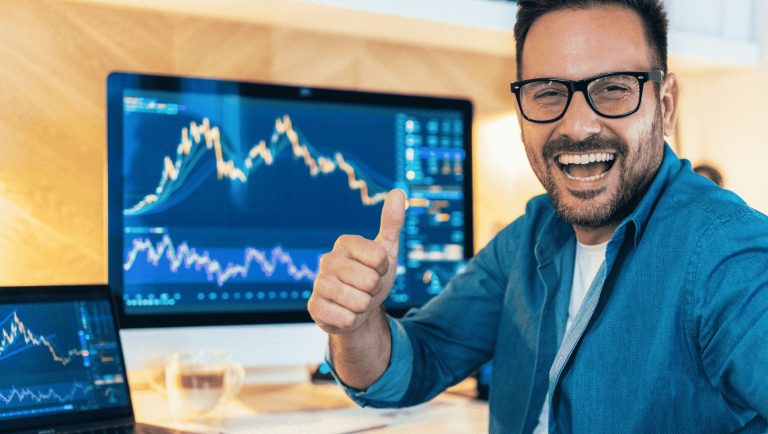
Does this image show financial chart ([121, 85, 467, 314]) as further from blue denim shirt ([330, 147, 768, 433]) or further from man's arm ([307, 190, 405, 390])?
man's arm ([307, 190, 405, 390])

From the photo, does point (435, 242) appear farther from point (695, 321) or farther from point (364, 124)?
point (695, 321)

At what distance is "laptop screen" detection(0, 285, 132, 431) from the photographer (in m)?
1.09

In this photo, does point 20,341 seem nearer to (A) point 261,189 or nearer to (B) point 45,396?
(B) point 45,396

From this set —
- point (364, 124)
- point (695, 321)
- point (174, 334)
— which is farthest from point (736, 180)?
point (174, 334)

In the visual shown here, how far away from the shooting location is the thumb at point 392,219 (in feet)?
2.89

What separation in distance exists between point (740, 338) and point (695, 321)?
60 mm

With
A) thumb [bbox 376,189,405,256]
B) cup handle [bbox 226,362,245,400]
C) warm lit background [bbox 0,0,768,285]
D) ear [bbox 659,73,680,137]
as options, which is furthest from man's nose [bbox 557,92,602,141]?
cup handle [bbox 226,362,245,400]

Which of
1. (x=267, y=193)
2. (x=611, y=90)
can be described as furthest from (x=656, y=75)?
(x=267, y=193)

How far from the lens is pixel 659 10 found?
108 centimetres

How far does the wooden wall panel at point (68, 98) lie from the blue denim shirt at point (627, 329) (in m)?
0.56

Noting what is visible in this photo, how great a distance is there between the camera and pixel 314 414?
1292 millimetres

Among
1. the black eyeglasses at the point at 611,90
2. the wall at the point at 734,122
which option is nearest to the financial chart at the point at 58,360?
the black eyeglasses at the point at 611,90

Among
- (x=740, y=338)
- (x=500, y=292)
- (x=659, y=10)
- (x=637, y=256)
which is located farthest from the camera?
(x=500, y=292)

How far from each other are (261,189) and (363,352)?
42cm
